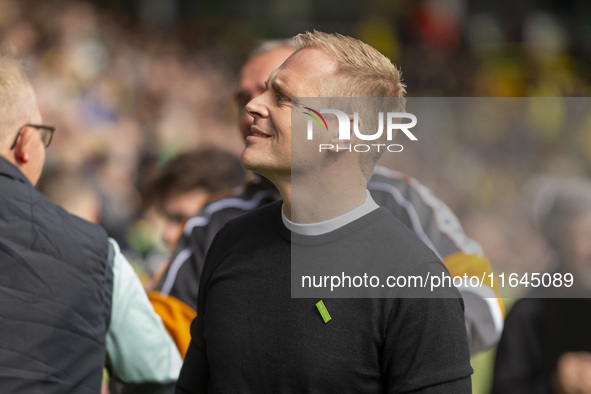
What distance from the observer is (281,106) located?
1.84m

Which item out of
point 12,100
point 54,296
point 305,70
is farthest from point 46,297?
point 305,70

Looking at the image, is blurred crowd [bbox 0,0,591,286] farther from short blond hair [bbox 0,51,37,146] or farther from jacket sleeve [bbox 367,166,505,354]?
short blond hair [bbox 0,51,37,146]

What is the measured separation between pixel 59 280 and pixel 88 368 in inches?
10.3

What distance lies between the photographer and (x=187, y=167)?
4.62 m

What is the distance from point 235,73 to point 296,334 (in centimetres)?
923

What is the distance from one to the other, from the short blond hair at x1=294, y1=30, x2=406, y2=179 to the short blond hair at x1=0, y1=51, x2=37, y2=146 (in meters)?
0.93

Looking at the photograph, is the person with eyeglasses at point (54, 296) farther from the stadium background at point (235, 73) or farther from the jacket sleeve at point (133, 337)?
the stadium background at point (235, 73)

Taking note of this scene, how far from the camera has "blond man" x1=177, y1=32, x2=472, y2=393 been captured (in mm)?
1610

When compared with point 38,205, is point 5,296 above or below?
below

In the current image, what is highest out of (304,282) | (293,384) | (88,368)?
(304,282)

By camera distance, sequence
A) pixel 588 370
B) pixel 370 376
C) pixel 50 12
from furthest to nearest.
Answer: pixel 50 12 → pixel 588 370 → pixel 370 376

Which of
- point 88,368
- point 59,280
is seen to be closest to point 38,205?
Result: point 59,280

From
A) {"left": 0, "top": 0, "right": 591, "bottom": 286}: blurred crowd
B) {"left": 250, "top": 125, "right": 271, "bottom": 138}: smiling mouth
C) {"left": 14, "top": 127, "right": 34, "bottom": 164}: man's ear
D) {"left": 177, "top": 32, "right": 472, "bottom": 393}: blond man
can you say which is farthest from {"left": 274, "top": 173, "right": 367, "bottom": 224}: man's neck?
{"left": 14, "top": 127, "right": 34, "bottom": 164}: man's ear

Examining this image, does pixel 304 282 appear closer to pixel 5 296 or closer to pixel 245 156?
pixel 245 156
